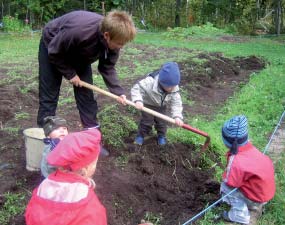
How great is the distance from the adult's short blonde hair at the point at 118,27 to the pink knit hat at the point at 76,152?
4.64ft

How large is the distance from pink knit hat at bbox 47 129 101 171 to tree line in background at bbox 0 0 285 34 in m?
17.3

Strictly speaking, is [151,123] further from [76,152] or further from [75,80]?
[76,152]

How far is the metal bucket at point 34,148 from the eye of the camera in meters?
4.15

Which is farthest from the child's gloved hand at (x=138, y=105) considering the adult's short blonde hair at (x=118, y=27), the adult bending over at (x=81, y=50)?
the adult's short blonde hair at (x=118, y=27)

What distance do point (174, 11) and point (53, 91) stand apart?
20.4 m

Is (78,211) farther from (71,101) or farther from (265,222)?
(71,101)

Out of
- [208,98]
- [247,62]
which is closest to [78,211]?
[208,98]

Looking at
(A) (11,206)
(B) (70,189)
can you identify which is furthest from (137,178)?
(B) (70,189)

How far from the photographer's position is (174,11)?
23812 mm

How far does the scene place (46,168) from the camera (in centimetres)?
344

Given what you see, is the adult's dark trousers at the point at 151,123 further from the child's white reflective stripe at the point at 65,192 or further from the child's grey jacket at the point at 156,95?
the child's white reflective stripe at the point at 65,192

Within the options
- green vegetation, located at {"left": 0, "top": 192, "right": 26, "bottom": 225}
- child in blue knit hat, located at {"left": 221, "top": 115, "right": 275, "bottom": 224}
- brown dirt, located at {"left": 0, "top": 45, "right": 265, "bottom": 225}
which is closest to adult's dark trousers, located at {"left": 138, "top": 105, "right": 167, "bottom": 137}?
brown dirt, located at {"left": 0, "top": 45, "right": 265, "bottom": 225}

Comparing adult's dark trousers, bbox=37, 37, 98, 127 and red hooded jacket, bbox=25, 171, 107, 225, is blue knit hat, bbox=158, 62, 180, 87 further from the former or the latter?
red hooded jacket, bbox=25, 171, 107, 225

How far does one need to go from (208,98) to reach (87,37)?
14.8ft
